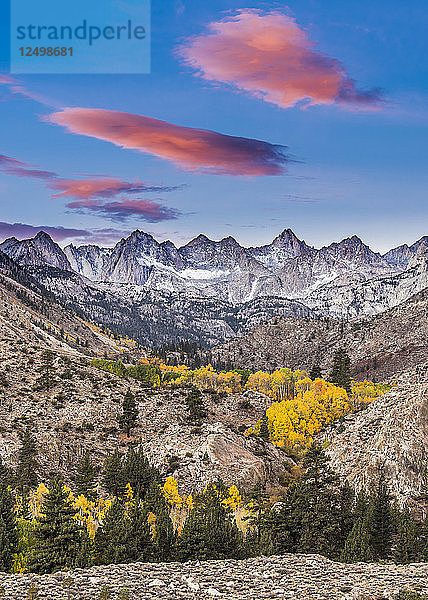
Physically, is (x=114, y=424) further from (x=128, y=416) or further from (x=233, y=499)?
(x=233, y=499)

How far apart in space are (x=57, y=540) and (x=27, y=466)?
39.9 metres

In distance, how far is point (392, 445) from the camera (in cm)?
7956

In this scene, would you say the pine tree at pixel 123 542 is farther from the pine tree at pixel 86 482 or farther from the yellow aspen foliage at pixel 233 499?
the pine tree at pixel 86 482

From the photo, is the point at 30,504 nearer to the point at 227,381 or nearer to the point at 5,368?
the point at 5,368

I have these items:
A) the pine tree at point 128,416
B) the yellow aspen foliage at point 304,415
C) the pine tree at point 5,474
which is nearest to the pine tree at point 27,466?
the pine tree at point 5,474

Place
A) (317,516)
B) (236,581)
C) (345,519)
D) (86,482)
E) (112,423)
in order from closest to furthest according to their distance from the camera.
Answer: (236,581)
(317,516)
(345,519)
(86,482)
(112,423)

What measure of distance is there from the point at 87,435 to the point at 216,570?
7129 cm

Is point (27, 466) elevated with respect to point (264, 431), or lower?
lower

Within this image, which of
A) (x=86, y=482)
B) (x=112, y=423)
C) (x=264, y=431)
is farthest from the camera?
(x=112, y=423)

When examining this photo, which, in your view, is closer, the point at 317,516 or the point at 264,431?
the point at 317,516

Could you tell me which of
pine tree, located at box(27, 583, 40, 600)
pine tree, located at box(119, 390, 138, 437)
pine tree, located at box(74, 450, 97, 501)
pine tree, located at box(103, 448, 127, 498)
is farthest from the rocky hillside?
pine tree, located at box(27, 583, 40, 600)

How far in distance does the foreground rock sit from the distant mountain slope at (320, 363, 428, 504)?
37.8 meters

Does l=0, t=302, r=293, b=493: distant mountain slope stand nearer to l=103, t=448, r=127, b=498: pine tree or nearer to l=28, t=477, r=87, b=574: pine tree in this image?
l=103, t=448, r=127, b=498: pine tree

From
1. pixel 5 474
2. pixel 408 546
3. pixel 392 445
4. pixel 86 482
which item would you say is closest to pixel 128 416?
pixel 86 482
